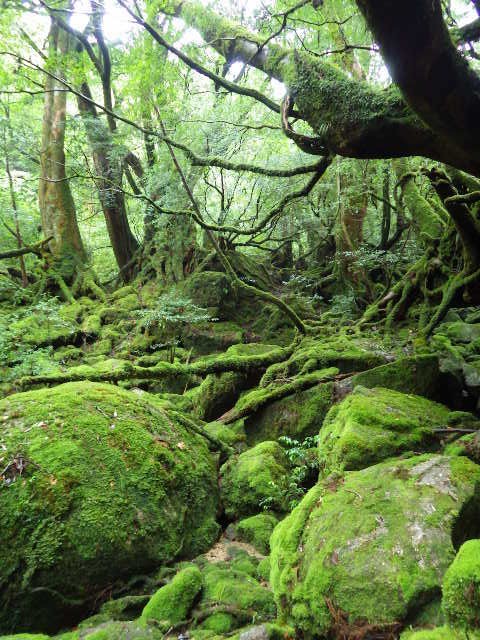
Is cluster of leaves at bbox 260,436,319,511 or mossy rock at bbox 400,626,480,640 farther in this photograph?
cluster of leaves at bbox 260,436,319,511

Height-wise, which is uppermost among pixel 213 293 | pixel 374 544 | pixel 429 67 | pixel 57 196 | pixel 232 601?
pixel 57 196

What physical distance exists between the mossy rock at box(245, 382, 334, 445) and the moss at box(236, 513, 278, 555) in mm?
1620

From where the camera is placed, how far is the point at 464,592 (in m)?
1.51

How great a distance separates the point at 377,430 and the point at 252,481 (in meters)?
1.41

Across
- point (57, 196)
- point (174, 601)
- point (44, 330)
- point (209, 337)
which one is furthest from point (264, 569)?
point (57, 196)

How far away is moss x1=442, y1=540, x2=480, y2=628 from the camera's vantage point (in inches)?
58.6

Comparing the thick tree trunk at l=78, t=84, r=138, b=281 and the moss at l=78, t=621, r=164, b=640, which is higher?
the thick tree trunk at l=78, t=84, r=138, b=281

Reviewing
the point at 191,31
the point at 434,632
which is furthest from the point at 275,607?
the point at 191,31

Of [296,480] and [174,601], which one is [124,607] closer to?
[174,601]

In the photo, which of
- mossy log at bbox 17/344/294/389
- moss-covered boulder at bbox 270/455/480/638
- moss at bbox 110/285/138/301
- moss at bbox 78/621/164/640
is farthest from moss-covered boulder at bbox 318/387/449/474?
moss at bbox 110/285/138/301

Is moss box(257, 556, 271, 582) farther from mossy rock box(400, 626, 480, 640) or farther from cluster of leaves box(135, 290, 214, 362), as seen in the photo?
cluster of leaves box(135, 290, 214, 362)

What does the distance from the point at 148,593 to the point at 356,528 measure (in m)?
1.70

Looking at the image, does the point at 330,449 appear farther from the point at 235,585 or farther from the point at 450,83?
the point at 450,83

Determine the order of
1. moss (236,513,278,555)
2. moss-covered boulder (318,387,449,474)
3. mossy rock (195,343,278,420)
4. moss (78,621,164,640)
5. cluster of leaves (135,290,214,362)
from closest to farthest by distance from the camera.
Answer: moss (78,621,164,640)
moss-covered boulder (318,387,449,474)
moss (236,513,278,555)
mossy rock (195,343,278,420)
cluster of leaves (135,290,214,362)
